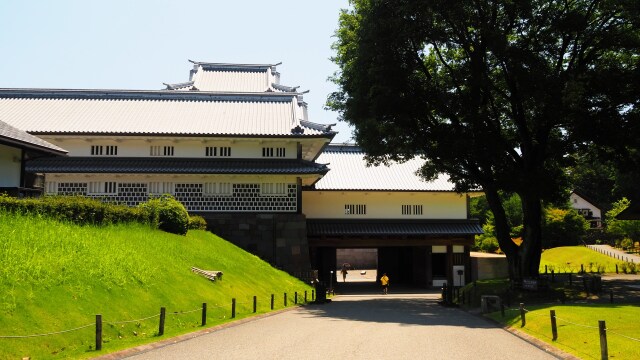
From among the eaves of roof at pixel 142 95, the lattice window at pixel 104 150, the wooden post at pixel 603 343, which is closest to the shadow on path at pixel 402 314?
the wooden post at pixel 603 343

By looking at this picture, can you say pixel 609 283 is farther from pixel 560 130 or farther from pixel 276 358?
pixel 276 358

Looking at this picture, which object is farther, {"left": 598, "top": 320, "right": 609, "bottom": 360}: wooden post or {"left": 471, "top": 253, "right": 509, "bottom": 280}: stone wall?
{"left": 471, "top": 253, "right": 509, "bottom": 280}: stone wall

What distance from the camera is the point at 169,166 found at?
37.5m

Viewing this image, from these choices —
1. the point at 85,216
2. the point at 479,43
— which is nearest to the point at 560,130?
the point at 479,43

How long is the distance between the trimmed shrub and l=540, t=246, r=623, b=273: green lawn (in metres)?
30.7

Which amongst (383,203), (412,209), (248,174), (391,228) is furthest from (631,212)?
(248,174)

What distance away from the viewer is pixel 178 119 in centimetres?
4112

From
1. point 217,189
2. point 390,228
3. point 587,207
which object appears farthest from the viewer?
point 587,207

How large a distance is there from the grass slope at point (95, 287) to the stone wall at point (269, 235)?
10.0 metres

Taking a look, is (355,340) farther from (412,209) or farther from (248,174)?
(412,209)

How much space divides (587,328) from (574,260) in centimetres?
4209

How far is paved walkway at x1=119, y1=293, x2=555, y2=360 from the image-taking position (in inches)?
522

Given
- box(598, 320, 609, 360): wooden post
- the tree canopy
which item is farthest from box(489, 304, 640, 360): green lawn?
the tree canopy

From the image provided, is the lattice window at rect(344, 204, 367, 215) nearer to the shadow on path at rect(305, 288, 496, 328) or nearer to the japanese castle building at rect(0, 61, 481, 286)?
the japanese castle building at rect(0, 61, 481, 286)
